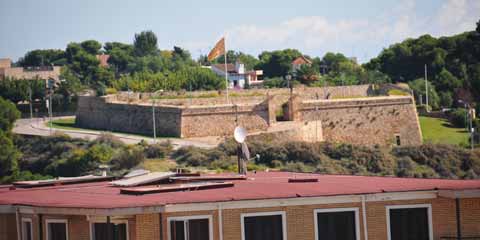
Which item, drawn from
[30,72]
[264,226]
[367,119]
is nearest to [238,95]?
[367,119]

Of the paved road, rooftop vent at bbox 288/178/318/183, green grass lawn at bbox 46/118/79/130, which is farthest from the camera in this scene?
green grass lawn at bbox 46/118/79/130

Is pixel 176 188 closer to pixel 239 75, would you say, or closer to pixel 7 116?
pixel 7 116

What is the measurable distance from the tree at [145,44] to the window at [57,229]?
101082mm

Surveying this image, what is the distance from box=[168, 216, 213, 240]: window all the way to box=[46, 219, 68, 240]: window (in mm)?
1202

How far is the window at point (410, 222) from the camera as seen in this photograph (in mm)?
11328

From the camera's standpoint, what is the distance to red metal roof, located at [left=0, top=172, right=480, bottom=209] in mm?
10969

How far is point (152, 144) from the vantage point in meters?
48.9

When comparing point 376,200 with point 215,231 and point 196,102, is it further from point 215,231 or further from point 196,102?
point 196,102

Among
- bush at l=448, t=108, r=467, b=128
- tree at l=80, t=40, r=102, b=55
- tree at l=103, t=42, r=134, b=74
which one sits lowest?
bush at l=448, t=108, r=467, b=128

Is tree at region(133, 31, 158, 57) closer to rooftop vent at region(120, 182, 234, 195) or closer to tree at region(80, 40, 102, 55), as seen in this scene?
tree at region(80, 40, 102, 55)

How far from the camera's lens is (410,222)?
37.4 ft

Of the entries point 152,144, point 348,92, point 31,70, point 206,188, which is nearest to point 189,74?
point 348,92

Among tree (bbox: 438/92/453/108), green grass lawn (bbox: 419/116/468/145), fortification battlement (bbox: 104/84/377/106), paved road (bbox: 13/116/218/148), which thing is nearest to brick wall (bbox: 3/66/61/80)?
paved road (bbox: 13/116/218/148)

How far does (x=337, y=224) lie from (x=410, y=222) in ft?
2.46
